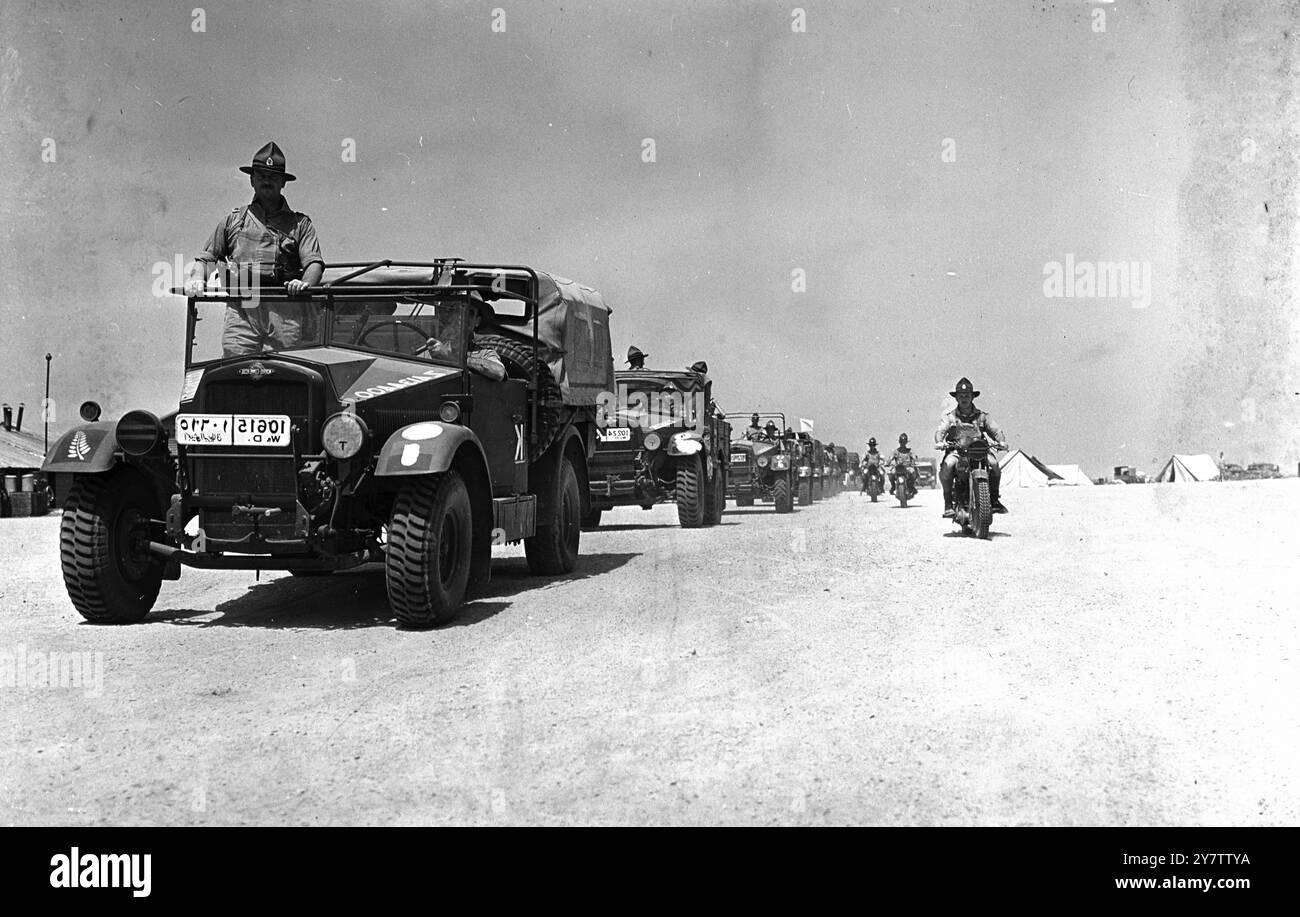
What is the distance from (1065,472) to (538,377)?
6364 centimetres

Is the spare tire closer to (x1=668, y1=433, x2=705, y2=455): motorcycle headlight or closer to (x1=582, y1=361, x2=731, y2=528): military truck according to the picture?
(x1=582, y1=361, x2=731, y2=528): military truck

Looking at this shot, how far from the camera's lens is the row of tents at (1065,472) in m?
55.2

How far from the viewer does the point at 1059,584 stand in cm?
957

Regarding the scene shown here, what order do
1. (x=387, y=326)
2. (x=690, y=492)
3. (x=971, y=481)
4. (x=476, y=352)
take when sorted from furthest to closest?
1. (x=690, y=492)
2. (x=971, y=481)
3. (x=476, y=352)
4. (x=387, y=326)

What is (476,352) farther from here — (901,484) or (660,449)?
(901,484)

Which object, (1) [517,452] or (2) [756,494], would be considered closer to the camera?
(1) [517,452]

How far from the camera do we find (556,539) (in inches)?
434

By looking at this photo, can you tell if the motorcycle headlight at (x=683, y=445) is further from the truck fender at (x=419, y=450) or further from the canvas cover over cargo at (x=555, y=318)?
the truck fender at (x=419, y=450)

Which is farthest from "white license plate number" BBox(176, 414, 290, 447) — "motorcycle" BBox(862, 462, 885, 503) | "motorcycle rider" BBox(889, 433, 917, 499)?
"motorcycle" BBox(862, 462, 885, 503)

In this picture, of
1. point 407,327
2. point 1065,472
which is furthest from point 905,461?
point 1065,472

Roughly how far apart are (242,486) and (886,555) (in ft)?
21.4

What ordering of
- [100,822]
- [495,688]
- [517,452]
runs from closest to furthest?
[100,822], [495,688], [517,452]
